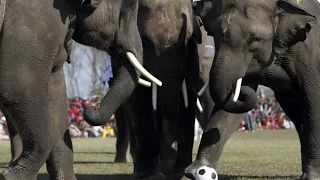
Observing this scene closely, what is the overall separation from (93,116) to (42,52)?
618 millimetres

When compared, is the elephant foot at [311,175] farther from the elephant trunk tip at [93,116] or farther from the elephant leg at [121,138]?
the elephant leg at [121,138]

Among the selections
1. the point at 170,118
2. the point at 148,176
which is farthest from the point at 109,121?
the point at 170,118

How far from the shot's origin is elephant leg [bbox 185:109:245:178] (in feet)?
27.7

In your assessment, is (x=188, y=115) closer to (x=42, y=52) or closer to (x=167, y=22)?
(x=167, y=22)

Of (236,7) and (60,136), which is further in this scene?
(236,7)

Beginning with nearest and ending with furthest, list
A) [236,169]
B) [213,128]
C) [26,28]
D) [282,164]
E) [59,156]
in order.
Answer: [26,28] < [59,156] < [213,128] < [236,169] < [282,164]

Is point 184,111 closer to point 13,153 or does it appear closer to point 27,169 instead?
point 27,169

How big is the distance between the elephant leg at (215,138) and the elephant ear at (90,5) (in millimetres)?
2085

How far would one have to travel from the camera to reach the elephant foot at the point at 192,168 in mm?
8002

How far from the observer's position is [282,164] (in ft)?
38.1

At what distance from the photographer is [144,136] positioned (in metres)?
9.46

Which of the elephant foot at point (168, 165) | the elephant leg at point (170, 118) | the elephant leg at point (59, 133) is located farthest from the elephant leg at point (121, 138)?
the elephant leg at point (59, 133)

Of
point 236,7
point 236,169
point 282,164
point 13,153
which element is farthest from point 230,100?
point 13,153

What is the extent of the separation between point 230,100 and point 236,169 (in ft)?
9.79
